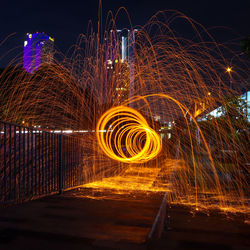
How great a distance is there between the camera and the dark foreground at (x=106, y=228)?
3059 mm

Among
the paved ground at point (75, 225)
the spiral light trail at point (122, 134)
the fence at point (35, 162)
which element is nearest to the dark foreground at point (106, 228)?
the paved ground at point (75, 225)

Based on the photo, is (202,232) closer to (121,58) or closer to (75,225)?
(75,225)

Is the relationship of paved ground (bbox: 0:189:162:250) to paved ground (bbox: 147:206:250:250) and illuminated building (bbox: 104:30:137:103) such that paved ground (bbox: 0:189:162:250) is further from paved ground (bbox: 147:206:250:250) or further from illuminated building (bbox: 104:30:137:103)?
illuminated building (bbox: 104:30:137:103)

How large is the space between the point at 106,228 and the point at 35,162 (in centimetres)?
295

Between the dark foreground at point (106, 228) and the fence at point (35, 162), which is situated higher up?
the fence at point (35, 162)

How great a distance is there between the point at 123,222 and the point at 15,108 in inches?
1571

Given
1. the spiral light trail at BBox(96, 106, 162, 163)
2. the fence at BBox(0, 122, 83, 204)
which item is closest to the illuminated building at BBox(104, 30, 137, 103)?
the spiral light trail at BBox(96, 106, 162, 163)

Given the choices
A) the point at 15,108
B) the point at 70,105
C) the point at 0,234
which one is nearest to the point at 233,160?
the point at 0,234

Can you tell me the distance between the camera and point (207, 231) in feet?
12.9

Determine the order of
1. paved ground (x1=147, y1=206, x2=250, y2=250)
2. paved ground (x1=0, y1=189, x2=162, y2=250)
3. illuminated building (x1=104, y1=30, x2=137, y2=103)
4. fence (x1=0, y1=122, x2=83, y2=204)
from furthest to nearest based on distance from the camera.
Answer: illuminated building (x1=104, y1=30, x2=137, y2=103) → fence (x1=0, y1=122, x2=83, y2=204) → paved ground (x1=147, y1=206, x2=250, y2=250) → paved ground (x1=0, y1=189, x2=162, y2=250)

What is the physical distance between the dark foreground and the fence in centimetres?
80

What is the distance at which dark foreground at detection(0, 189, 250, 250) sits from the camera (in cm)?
306

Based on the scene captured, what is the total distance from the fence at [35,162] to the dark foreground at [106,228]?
2.64 feet

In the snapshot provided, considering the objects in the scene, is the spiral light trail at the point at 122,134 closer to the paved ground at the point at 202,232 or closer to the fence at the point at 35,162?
the fence at the point at 35,162
